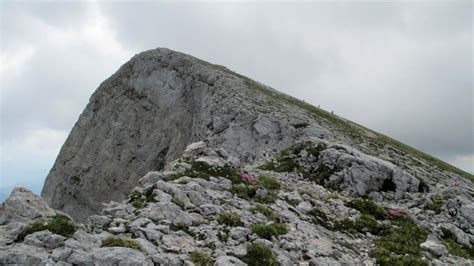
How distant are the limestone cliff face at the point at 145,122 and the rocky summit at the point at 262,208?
1.31 ft

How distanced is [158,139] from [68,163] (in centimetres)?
1824

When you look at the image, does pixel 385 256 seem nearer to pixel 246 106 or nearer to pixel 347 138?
pixel 347 138

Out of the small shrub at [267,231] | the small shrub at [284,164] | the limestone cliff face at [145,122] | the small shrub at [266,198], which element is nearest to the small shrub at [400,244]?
the small shrub at [267,231]

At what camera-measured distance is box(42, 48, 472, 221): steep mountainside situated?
41.0 meters

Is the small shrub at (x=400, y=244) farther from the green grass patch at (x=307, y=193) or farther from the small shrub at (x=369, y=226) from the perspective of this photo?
the green grass patch at (x=307, y=193)

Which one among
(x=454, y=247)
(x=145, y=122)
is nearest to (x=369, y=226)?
(x=454, y=247)

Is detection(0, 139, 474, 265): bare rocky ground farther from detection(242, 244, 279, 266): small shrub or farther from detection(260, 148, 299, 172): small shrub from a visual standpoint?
detection(260, 148, 299, 172): small shrub

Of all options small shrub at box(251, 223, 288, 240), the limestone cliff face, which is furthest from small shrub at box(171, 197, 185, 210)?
the limestone cliff face

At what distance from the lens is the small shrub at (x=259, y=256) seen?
13.1 metres

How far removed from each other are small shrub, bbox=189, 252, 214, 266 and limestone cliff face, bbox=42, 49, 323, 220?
28.7 m

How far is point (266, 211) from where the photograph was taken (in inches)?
692

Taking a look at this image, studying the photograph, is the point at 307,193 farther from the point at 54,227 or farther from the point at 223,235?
the point at 54,227

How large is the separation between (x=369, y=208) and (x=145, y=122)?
4041cm

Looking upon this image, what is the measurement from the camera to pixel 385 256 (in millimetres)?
15828
